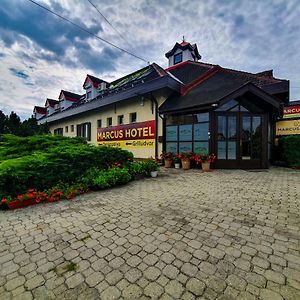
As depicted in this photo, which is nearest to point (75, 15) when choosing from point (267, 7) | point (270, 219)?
point (267, 7)

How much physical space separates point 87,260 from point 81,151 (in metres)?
4.35

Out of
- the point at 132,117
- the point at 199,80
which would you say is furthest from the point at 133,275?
the point at 199,80

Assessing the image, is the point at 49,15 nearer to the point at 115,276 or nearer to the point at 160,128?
the point at 160,128

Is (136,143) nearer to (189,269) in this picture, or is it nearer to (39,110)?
(189,269)

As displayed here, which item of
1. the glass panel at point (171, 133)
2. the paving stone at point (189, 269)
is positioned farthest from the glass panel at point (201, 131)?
the paving stone at point (189, 269)

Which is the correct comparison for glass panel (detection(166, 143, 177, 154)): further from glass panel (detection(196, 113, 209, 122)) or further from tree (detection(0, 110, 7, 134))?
tree (detection(0, 110, 7, 134))

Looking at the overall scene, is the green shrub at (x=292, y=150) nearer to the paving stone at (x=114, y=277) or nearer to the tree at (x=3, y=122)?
the paving stone at (x=114, y=277)

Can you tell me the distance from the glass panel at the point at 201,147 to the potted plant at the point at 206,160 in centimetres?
43

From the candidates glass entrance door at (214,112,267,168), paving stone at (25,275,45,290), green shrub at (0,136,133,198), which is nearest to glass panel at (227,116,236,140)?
glass entrance door at (214,112,267,168)

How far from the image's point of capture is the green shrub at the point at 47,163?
14.2 ft

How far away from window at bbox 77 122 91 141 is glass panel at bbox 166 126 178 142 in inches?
371

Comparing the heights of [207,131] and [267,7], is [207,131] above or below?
below

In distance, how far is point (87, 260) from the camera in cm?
214

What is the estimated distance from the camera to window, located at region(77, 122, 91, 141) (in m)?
17.0
